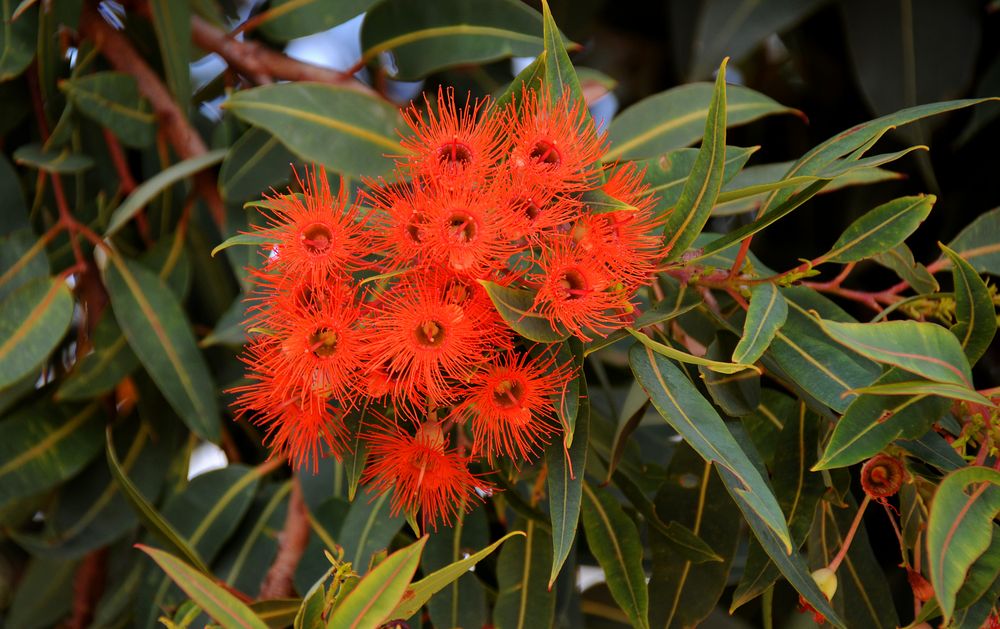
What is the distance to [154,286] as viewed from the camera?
3.30 ft

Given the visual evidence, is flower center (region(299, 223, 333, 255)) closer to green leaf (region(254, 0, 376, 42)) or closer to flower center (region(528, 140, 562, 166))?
flower center (region(528, 140, 562, 166))

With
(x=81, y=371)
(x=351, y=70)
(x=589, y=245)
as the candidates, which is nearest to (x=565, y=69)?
(x=589, y=245)

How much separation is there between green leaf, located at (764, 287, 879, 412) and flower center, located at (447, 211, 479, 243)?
230 millimetres

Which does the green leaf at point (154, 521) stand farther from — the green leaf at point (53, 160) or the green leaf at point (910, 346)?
the green leaf at point (910, 346)

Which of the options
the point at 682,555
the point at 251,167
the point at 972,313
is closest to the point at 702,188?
A: the point at 972,313

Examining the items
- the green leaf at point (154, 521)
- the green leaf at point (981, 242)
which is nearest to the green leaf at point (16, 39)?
the green leaf at point (154, 521)

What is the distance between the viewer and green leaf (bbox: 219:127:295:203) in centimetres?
98

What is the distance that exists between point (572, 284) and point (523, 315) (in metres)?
0.04

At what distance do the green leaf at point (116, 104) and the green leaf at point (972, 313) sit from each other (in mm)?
826

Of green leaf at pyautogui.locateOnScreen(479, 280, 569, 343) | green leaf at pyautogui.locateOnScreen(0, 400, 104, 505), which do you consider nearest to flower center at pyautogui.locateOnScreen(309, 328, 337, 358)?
green leaf at pyautogui.locateOnScreen(479, 280, 569, 343)

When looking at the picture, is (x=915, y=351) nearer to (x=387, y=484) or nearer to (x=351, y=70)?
(x=387, y=484)

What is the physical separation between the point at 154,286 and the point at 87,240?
13 cm

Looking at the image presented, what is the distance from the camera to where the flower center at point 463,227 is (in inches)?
21.3

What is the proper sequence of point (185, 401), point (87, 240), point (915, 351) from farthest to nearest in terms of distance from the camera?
point (87, 240) < point (185, 401) < point (915, 351)
